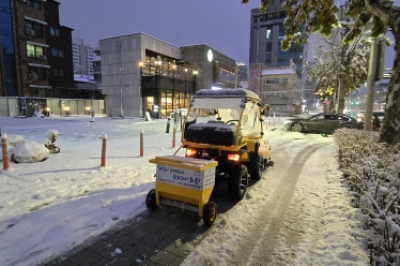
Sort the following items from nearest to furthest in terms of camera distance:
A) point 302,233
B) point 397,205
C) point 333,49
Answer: point 397,205
point 302,233
point 333,49

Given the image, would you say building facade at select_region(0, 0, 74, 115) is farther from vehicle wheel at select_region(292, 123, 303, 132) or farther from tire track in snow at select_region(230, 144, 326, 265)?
tire track in snow at select_region(230, 144, 326, 265)

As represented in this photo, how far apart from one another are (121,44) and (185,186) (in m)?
28.7

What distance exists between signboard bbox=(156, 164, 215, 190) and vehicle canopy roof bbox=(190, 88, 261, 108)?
1.76m

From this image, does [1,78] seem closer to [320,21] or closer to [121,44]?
[121,44]

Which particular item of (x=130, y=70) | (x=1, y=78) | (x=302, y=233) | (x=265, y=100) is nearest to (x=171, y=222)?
(x=302, y=233)

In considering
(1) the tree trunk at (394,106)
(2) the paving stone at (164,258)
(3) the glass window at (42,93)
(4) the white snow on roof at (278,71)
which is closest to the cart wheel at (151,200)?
A: (2) the paving stone at (164,258)

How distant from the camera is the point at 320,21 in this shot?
16.4ft

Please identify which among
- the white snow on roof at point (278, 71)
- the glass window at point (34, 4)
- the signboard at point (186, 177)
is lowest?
the signboard at point (186, 177)

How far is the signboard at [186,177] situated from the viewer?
3.67 metres

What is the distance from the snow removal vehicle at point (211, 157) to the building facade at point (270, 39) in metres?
77.2

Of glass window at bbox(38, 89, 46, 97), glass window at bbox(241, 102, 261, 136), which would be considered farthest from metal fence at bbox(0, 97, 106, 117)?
glass window at bbox(241, 102, 261, 136)

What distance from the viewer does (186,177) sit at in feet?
12.3

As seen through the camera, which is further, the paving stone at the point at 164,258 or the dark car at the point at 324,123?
the dark car at the point at 324,123

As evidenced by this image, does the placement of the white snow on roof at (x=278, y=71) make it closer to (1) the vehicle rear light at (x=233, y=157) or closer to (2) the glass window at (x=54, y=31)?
(2) the glass window at (x=54, y=31)
